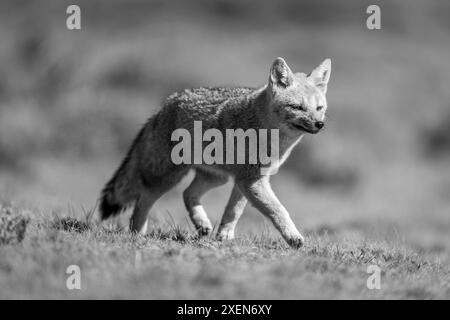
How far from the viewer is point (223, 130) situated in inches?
316

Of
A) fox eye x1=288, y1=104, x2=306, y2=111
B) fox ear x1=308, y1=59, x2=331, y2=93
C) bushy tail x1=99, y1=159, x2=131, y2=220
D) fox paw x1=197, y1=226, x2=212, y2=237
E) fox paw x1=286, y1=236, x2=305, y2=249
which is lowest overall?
fox paw x1=197, y1=226, x2=212, y2=237

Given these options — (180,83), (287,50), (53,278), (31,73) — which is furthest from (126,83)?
(53,278)

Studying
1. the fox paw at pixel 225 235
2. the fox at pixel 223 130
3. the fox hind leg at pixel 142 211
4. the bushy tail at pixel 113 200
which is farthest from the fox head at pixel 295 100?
the bushy tail at pixel 113 200

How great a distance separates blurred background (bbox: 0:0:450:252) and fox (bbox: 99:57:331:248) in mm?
5313

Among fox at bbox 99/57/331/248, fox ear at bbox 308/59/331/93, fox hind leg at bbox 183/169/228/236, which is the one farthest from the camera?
fox hind leg at bbox 183/169/228/236

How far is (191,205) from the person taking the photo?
8.70m

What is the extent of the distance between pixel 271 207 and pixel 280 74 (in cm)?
146

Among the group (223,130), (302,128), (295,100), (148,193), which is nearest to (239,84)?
(148,193)

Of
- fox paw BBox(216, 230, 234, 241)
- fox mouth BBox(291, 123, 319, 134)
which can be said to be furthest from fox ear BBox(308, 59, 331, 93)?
fox paw BBox(216, 230, 234, 241)

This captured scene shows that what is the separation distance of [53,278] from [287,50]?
24.3m

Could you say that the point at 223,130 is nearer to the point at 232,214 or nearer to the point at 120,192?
the point at 232,214

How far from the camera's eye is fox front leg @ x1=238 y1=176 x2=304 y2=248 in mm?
7199

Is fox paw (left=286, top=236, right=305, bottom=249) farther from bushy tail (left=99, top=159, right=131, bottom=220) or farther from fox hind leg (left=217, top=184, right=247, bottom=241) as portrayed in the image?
bushy tail (left=99, top=159, right=131, bottom=220)

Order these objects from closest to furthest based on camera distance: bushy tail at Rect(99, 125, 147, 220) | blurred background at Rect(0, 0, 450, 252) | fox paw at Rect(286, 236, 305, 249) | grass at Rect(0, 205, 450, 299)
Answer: grass at Rect(0, 205, 450, 299), fox paw at Rect(286, 236, 305, 249), bushy tail at Rect(99, 125, 147, 220), blurred background at Rect(0, 0, 450, 252)
